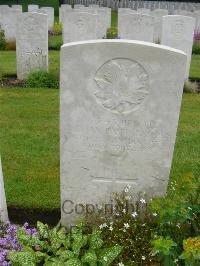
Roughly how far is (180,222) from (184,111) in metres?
5.17

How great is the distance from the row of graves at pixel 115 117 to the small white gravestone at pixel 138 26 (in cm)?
858

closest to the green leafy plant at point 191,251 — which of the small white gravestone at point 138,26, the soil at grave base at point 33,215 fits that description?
the soil at grave base at point 33,215

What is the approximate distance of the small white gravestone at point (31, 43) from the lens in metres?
10.4

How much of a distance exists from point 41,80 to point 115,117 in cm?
648

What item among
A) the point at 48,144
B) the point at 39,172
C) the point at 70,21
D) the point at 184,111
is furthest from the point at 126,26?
the point at 39,172

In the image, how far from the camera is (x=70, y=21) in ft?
38.5

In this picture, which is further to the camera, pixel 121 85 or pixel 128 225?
pixel 128 225

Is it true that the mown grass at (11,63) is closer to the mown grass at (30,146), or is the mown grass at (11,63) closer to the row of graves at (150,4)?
the mown grass at (30,146)

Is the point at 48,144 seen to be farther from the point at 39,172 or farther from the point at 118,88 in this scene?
the point at 118,88

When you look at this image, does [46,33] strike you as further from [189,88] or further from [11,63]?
[189,88]

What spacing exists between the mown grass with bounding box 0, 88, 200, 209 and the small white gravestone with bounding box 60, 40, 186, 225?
488mm

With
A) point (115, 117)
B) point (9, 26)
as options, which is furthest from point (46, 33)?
point (115, 117)

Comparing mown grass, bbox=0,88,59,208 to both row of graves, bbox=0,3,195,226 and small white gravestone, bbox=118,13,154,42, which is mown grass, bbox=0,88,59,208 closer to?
row of graves, bbox=0,3,195,226

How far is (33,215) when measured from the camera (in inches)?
197
